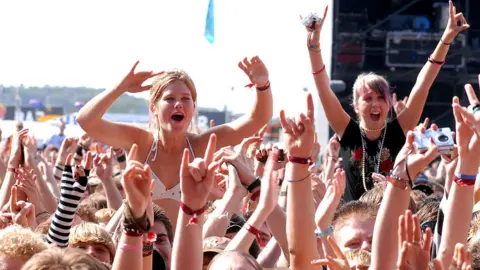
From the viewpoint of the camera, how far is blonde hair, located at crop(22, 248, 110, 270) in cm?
294

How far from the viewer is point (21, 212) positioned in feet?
14.2

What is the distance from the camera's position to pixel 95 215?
202 inches

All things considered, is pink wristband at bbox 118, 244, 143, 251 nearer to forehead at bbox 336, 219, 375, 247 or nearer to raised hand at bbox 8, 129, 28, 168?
forehead at bbox 336, 219, 375, 247

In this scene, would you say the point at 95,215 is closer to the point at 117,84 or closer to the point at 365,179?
the point at 117,84

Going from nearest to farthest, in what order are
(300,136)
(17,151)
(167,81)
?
(300,136)
(167,81)
(17,151)

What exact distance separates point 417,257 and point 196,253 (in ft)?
2.51

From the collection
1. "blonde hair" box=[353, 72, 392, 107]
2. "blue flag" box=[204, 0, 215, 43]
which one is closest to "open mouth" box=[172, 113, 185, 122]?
"blonde hair" box=[353, 72, 392, 107]

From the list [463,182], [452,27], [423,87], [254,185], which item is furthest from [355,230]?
[452,27]

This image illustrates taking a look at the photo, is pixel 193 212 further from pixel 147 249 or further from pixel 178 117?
pixel 178 117

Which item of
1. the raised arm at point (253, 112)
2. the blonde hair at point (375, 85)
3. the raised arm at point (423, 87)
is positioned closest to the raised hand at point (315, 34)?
the blonde hair at point (375, 85)

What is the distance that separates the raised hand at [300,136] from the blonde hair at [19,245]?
3.06 feet

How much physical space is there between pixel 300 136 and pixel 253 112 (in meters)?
1.43

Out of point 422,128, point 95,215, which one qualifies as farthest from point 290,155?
point 95,215

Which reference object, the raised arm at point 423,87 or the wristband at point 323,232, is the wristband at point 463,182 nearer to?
the wristband at point 323,232
